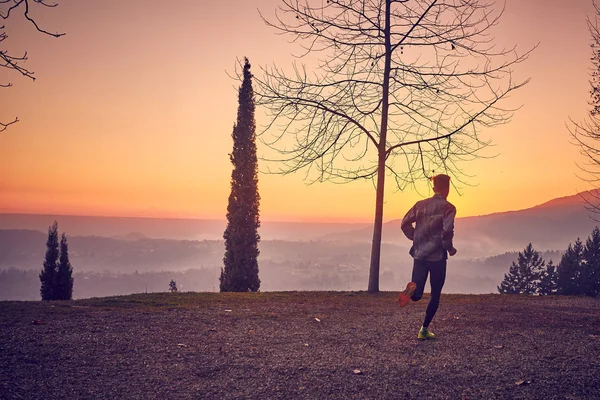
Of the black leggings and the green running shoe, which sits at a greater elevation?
the black leggings

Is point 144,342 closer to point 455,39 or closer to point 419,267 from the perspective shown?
point 419,267

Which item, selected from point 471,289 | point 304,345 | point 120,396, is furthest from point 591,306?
point 471,289

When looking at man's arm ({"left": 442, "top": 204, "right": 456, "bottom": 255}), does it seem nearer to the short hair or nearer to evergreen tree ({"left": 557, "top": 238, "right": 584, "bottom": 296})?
the short hair

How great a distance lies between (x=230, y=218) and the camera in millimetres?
24188

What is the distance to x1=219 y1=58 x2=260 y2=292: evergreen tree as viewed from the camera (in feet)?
76.9

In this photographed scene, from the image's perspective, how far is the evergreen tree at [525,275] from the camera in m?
44.5

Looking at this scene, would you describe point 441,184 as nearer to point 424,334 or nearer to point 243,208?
point 424,334

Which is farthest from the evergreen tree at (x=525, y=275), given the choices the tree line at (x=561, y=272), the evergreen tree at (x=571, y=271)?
the evergreen tree at (x=571, y=271)

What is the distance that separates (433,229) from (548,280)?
43.0 metres

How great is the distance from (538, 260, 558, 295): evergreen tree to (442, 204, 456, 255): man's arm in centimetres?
4050

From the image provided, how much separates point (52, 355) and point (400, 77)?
11.7 meters

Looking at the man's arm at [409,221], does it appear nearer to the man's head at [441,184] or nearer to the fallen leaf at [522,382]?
the man's head at [441,184]

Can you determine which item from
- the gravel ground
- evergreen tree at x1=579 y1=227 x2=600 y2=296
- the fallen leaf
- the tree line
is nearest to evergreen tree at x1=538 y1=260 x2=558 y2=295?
the tree line

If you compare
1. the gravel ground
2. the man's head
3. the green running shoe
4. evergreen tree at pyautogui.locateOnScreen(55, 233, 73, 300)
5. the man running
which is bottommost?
evergreen tree at pyautogui.locateOnScreen(55, 233, 73, 300)
